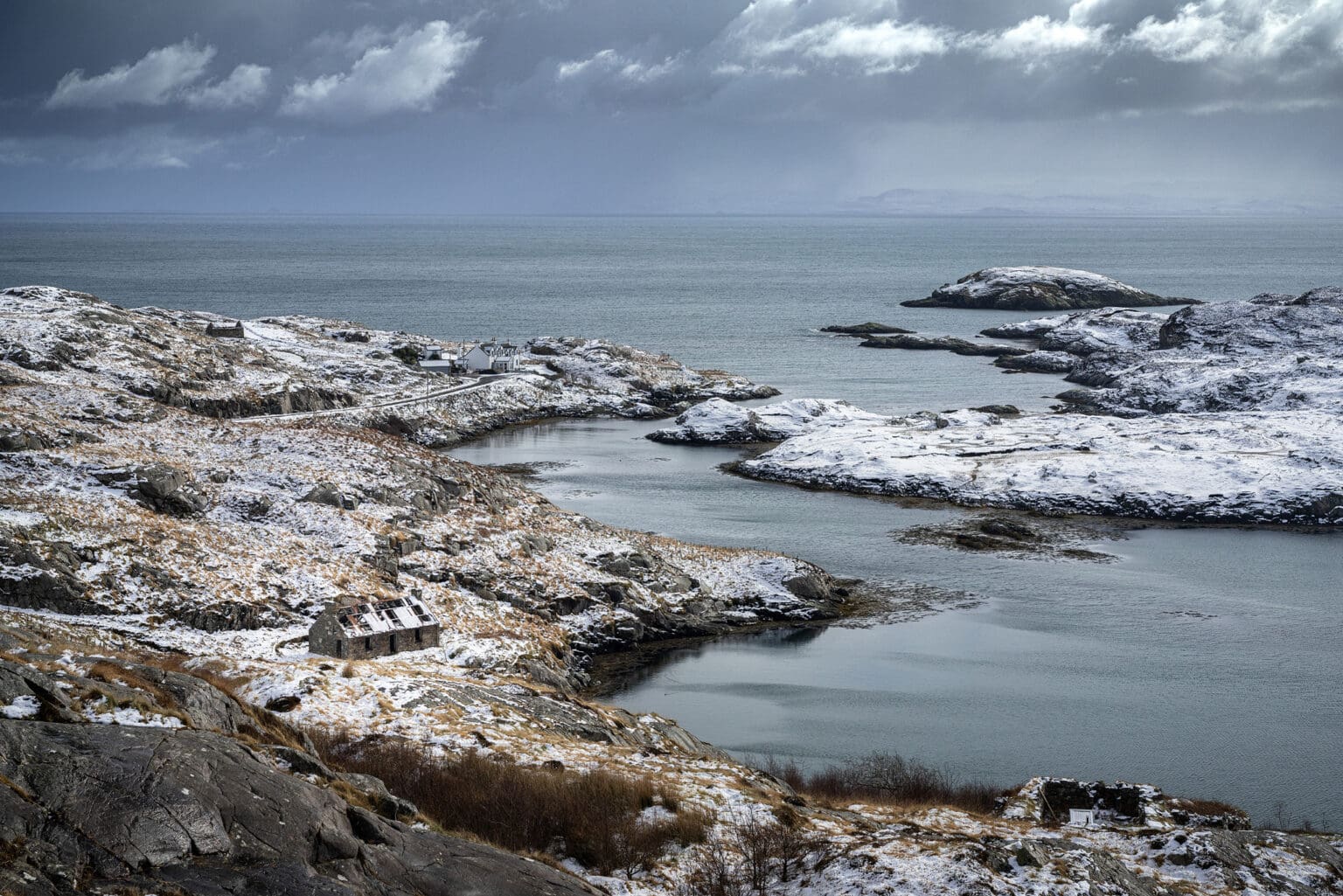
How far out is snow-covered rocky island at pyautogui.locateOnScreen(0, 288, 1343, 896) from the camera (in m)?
15.5

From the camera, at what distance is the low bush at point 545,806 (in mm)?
21547

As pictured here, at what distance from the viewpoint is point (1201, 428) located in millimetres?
88062

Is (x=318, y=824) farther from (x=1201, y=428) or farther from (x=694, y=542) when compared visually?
(x=1201, y=428)

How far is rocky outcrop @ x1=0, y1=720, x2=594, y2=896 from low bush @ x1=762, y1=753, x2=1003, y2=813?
15.8m

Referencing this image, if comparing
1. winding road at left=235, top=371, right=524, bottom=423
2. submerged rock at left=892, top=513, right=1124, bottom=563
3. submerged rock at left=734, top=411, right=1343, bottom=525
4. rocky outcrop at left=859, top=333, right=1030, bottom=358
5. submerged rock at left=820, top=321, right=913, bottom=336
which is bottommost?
submerged rock at left=892, top=513, right=1124, bottom=563

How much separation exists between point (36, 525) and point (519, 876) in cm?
3435

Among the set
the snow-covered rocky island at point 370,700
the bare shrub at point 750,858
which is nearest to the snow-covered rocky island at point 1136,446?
the snow-covered rocky island at point 370,700

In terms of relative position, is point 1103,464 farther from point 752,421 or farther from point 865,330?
point 865,330

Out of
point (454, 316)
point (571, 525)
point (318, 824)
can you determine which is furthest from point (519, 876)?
point (454, 316)

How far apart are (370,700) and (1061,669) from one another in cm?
3060

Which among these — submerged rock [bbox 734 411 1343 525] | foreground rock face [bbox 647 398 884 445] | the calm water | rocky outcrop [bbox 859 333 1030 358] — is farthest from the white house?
rocky outcrop [bbox 859 333 1030 358]

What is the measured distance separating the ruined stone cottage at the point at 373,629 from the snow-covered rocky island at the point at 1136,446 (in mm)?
44005

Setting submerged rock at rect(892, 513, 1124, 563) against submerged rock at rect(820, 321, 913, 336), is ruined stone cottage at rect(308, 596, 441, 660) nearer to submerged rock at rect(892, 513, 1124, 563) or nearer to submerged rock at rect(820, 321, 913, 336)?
submerged rock at rect(892, 513, 1124, 563)

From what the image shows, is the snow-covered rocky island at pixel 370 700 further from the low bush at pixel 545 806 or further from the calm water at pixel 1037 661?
the calm water at pixel 1037 661
